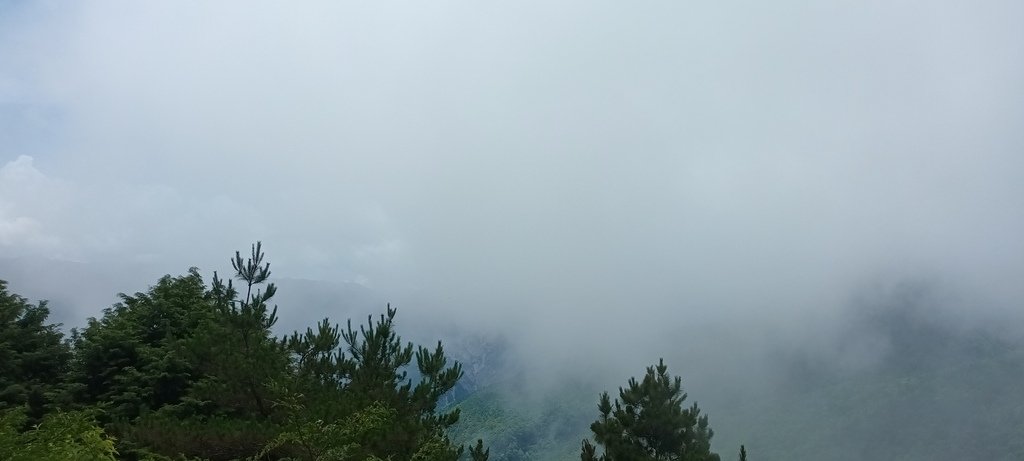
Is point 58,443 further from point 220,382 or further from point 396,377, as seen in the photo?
point 396,377

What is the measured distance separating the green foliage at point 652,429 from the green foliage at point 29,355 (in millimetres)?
19136

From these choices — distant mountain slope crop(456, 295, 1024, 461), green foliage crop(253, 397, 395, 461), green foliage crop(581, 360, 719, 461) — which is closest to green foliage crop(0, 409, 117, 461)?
green foliage crop(253, 397, 395, 461)

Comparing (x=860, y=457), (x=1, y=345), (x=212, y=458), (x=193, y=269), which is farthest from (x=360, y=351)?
(x=860, y=457)

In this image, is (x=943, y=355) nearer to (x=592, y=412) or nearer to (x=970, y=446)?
(x=970, y=446)

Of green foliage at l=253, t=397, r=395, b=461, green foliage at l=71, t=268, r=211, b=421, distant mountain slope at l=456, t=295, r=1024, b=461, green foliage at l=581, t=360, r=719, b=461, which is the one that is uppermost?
distant mountain slope at l=456, t=295, r=1024, b=461

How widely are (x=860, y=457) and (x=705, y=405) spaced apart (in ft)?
147

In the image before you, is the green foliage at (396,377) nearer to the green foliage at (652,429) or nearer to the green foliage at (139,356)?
the green foliage at (139,356)

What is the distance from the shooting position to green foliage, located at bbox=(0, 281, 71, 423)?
2203cm

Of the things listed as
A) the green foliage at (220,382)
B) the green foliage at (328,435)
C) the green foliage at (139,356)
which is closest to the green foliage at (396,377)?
the green foliage at (220,382)

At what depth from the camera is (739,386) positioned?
19000cm

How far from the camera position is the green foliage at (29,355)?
72.3ft

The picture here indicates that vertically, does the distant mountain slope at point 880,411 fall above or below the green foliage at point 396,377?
above

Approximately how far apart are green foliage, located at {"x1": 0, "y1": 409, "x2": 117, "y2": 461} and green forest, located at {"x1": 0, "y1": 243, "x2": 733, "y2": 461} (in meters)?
0.04

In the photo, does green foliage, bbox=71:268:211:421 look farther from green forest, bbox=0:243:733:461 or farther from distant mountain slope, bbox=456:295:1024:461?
distant mountain slope, bbox=456:295:1024:461
